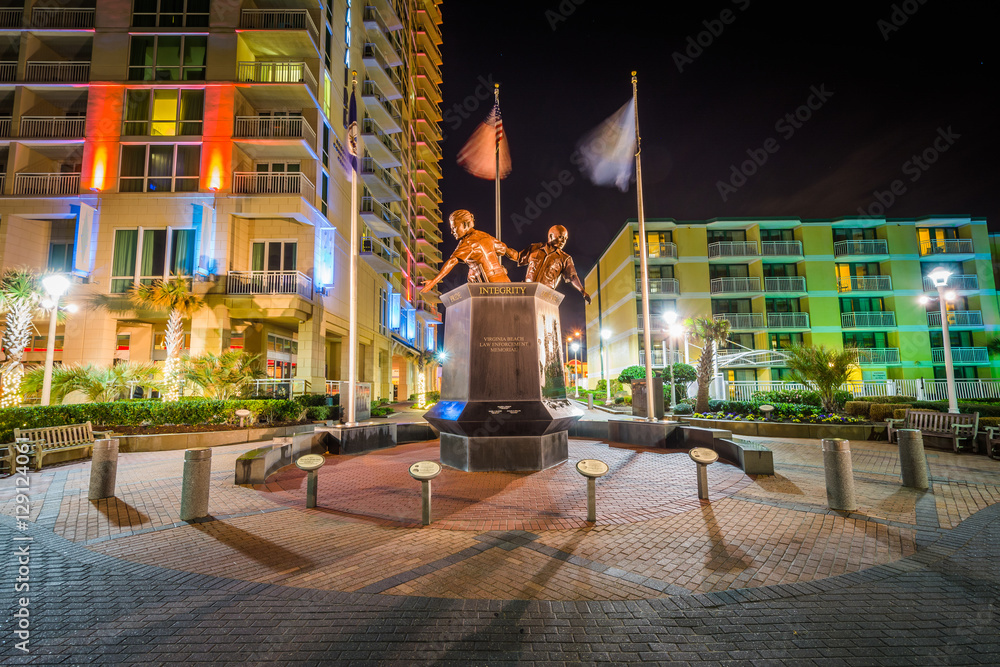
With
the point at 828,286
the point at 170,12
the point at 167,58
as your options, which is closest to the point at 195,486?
the point at 167,58

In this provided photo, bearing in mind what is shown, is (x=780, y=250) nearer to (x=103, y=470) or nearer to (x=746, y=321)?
(x=746, y=321)

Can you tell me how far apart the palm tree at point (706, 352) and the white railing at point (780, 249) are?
831 inches

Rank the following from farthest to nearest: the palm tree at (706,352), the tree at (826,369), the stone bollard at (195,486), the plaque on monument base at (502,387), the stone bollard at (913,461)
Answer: the palm tree at (706,352), the tree at (826,369), the plaque on monument base at (502,387), the stone bollard at (913,461), the stone bollard at (195,486)

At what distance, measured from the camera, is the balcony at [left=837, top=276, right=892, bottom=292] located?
37.5 meters

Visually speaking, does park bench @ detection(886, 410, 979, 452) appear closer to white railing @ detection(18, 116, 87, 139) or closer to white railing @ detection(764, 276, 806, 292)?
white railing @ detection(764, 276, 806, 292)

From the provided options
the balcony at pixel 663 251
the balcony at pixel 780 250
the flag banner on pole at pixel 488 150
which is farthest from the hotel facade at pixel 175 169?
the balcony at pixel 780 250

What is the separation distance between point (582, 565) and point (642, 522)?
165 cm

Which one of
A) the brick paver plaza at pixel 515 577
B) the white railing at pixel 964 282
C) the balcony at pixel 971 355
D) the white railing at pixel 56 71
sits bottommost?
the brick paver plaza at pixel 515 577

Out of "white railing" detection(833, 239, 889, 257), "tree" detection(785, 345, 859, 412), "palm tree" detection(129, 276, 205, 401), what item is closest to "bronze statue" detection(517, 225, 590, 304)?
"tree" detection(785, 345, 859, 412)

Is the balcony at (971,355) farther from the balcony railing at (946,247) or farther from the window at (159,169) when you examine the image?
the window at (159,169)

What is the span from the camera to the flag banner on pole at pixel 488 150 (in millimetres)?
13203

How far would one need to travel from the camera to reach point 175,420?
14.1 metres

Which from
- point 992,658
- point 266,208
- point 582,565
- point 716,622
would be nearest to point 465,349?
point 582,565

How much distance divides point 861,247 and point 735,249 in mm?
10969
